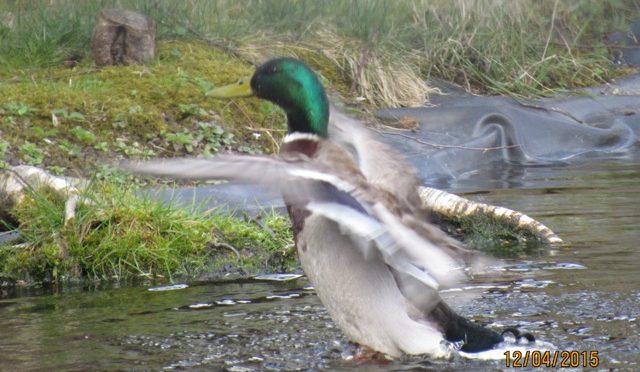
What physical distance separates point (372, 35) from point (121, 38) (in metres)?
2.29

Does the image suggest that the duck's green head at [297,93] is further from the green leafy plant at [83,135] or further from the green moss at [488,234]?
the green leafy plant at [83,135]

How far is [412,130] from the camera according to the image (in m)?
9.84

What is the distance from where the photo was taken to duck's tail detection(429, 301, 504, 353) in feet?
14.4

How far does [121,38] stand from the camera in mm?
9344

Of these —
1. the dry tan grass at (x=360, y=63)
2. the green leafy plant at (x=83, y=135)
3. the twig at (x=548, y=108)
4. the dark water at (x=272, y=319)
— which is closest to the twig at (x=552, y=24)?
the twig at (x=548, y=108)

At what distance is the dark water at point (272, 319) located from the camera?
4.39 m

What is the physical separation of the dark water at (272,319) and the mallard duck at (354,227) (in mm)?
131

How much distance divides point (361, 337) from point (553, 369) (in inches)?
26.3

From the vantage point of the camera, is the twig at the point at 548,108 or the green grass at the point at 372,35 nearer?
the green grass at the point at 372,35

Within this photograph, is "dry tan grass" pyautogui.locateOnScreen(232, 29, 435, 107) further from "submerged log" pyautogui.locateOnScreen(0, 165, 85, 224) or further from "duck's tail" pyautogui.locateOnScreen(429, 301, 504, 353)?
"duck's tail" pyautogui.locateOnScreen(429, 301, 504, 353)

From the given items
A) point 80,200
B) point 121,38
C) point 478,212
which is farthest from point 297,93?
point 121,38

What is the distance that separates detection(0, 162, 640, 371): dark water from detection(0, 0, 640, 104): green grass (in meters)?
4.21

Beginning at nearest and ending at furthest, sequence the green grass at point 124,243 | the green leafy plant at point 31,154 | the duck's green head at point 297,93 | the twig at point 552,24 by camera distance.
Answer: the duck's green head at point 297,93, the green grass at point 124,243, the green leafy plant at point 31,154, the twig at point 552,24
